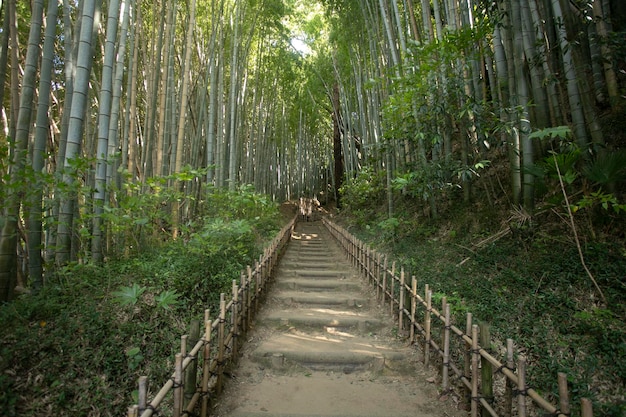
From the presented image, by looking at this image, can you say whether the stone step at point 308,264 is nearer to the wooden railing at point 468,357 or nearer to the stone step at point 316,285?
the stone step at point 316,285

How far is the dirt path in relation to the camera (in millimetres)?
2418

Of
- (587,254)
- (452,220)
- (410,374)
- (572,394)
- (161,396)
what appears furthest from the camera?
(452,220)

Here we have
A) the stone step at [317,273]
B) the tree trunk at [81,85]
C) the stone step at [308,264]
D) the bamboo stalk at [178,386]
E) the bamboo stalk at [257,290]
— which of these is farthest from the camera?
the stone step at [308,264]

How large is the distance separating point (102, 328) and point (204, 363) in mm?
1144

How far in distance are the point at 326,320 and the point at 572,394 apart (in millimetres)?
2067

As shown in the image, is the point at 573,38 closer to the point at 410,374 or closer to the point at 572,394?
the point at 572,394

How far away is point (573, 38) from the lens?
11.9 ft

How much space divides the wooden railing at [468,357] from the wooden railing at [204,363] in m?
1.51

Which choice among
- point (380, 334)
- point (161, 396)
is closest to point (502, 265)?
point (380, 334)

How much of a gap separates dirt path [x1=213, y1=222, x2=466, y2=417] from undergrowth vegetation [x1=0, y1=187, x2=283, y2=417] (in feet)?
2.05

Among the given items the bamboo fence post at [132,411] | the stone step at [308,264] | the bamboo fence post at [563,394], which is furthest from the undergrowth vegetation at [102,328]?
the bamboo fence post at [563,394]

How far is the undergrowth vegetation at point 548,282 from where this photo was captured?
8.00ft

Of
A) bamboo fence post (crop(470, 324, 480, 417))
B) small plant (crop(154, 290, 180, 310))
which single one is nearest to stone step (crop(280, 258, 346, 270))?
small plant (crop(154, 290, 180, 310))

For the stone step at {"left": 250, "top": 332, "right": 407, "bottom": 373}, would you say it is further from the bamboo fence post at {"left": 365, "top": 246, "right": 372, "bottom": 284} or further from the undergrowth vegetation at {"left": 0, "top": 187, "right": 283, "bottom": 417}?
the bamboo fence post at {"left": 365, "top": 246, "right": 372, "bottom": 284}
